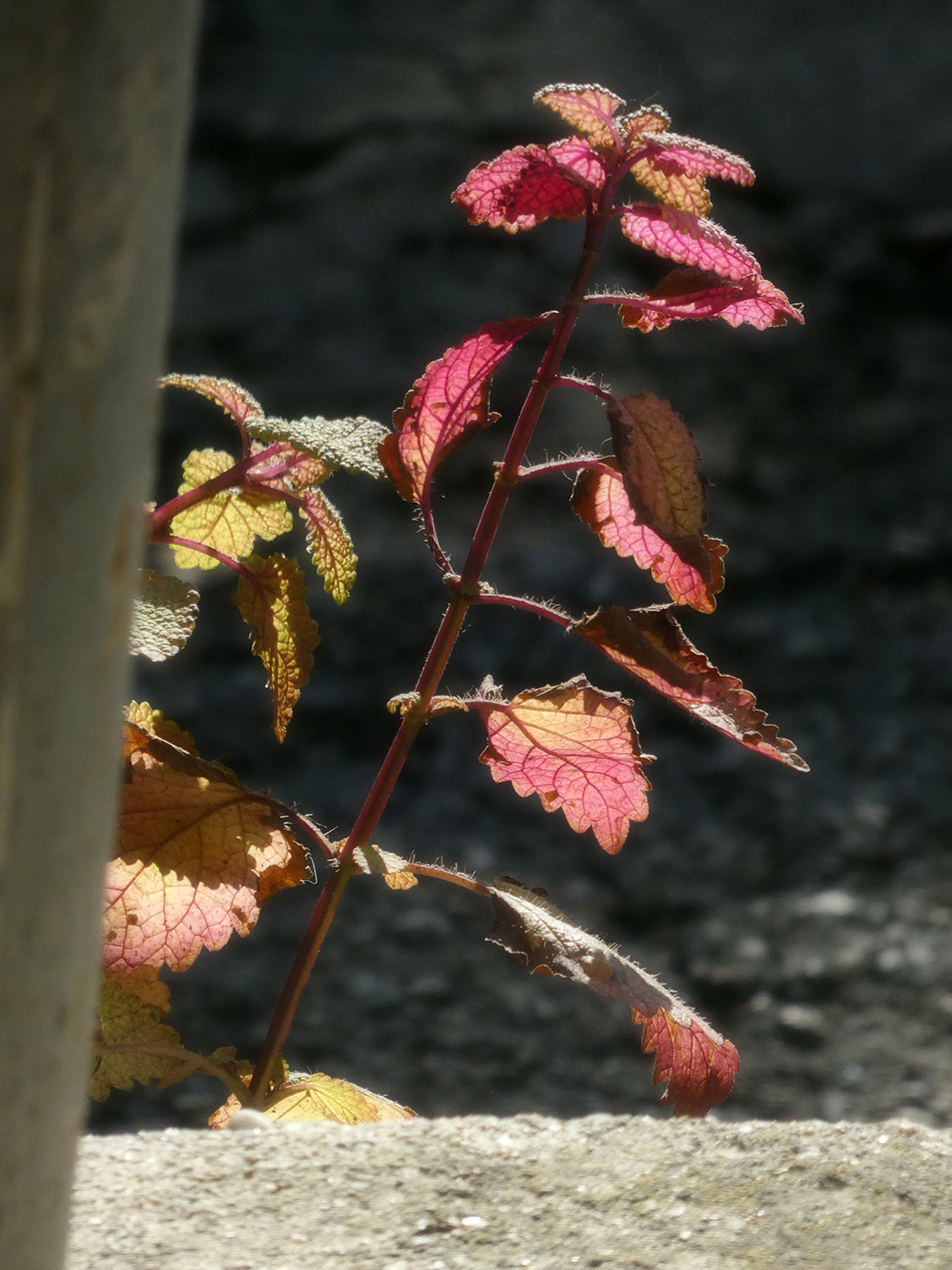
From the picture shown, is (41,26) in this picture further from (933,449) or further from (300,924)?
(933,449)

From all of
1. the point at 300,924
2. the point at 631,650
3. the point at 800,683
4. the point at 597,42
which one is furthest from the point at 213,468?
the point at 597,42

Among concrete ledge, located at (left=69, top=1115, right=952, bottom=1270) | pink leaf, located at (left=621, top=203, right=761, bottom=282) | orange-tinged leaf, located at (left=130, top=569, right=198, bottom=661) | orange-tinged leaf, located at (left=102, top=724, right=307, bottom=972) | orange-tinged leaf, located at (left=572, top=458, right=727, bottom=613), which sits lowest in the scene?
concrete ledge, located at (left=69, top=1115, right=952, bottom=1270)

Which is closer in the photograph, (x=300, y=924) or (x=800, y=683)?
(x=300, y=924)

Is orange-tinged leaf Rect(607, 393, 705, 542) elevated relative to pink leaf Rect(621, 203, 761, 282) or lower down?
lower down

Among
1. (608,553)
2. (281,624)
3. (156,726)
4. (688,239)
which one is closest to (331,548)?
(281,624)

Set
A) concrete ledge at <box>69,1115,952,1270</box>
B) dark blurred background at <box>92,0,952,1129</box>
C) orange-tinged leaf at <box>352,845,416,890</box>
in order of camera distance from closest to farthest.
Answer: concrete ledge at <box>69,1115,952,1270</box>, orange-tinged leaf at <box>352,845,416,890</box>, dark blurred background at <box>92,0,952,1129</box>

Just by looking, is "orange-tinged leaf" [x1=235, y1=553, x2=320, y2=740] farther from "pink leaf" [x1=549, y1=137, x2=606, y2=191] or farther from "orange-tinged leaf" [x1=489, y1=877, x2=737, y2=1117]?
"pink leaf" [x1=549, y1=137, x2=606, y2=191]

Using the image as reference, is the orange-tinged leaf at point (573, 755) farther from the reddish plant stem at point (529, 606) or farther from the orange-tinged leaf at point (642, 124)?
the orange-tinged leaf at point (642, 124)

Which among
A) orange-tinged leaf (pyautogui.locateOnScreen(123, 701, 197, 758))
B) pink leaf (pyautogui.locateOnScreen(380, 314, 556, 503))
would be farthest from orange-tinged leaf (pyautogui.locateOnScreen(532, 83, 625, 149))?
orange-tinged leaf (pyautogui.locateOnScreen(123, 701, 197, 758))

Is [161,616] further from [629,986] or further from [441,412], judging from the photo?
[629,986]
